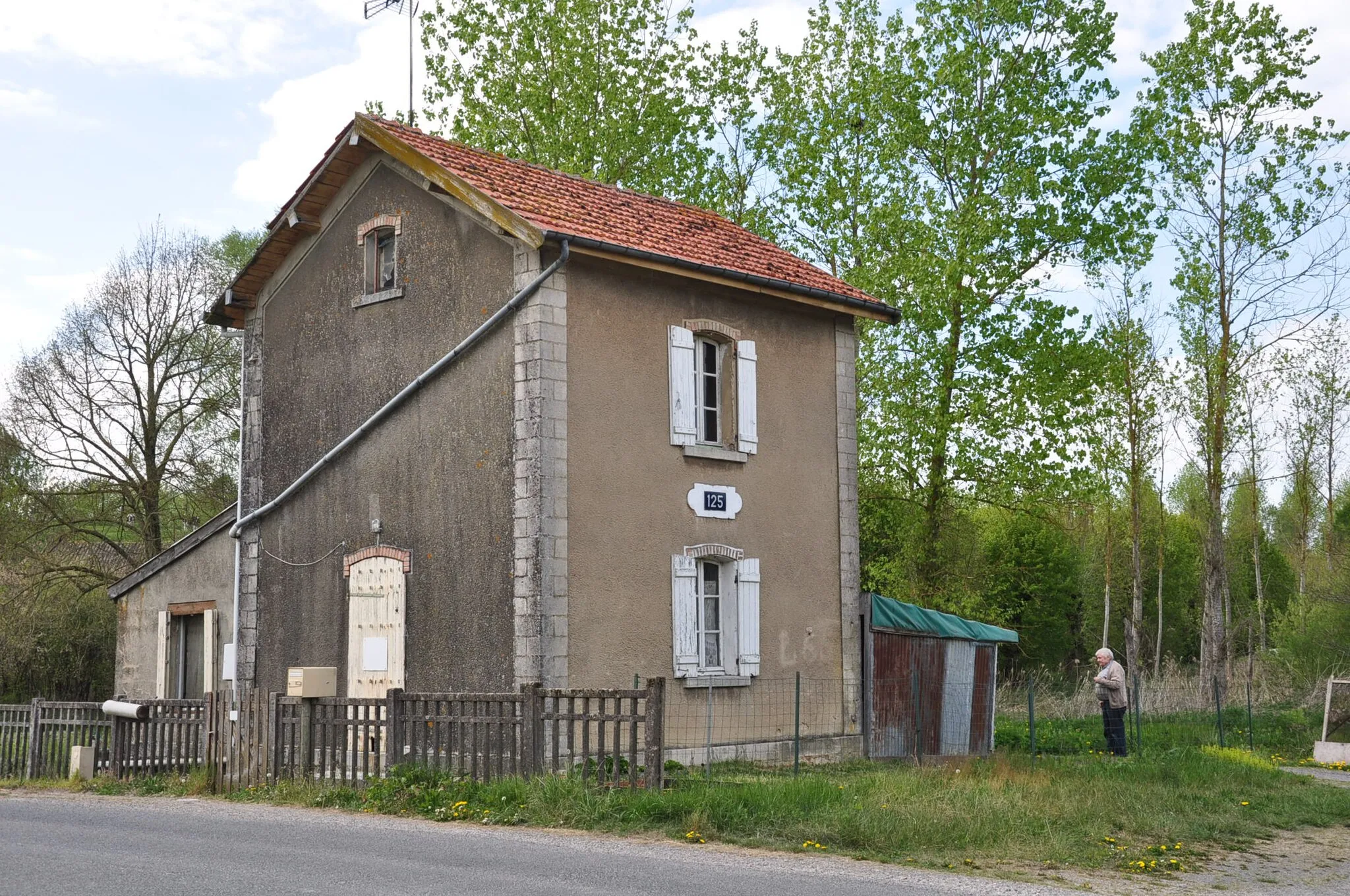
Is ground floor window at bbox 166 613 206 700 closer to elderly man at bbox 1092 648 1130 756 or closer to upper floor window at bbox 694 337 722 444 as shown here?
upper floor window at bbox 694 337 722 444

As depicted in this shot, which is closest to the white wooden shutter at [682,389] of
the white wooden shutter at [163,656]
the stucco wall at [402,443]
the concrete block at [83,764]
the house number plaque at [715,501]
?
the house number plaque at [715,501]

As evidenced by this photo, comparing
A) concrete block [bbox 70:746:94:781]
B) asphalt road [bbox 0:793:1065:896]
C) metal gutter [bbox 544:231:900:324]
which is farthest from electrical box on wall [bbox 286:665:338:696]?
metal gutter [bbox 544:231:900:324]

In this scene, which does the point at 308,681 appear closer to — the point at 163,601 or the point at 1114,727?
the point at 163,601

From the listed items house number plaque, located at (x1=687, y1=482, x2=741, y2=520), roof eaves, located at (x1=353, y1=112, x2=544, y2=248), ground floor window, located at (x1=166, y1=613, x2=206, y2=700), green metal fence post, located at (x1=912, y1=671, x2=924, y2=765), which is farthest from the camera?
ground floor window, located at (x1=166, y1=613, x2=206, y2=700)

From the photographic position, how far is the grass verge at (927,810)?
997cm

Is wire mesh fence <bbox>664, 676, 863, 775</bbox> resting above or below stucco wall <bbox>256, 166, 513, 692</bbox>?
below

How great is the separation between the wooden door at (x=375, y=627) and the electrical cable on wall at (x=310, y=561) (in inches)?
16.5

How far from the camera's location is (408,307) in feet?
54.0

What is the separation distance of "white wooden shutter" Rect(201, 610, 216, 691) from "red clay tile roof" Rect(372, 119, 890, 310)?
26.8 feet

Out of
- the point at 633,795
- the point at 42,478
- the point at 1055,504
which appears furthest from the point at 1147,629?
the point at 633,795

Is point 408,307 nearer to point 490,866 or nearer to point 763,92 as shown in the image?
point 490,866

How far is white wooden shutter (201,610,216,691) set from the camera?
20297 millimetres

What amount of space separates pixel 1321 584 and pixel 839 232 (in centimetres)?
1483

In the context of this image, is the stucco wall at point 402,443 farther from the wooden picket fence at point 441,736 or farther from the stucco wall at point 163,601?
the stucco wall at point 163,601
